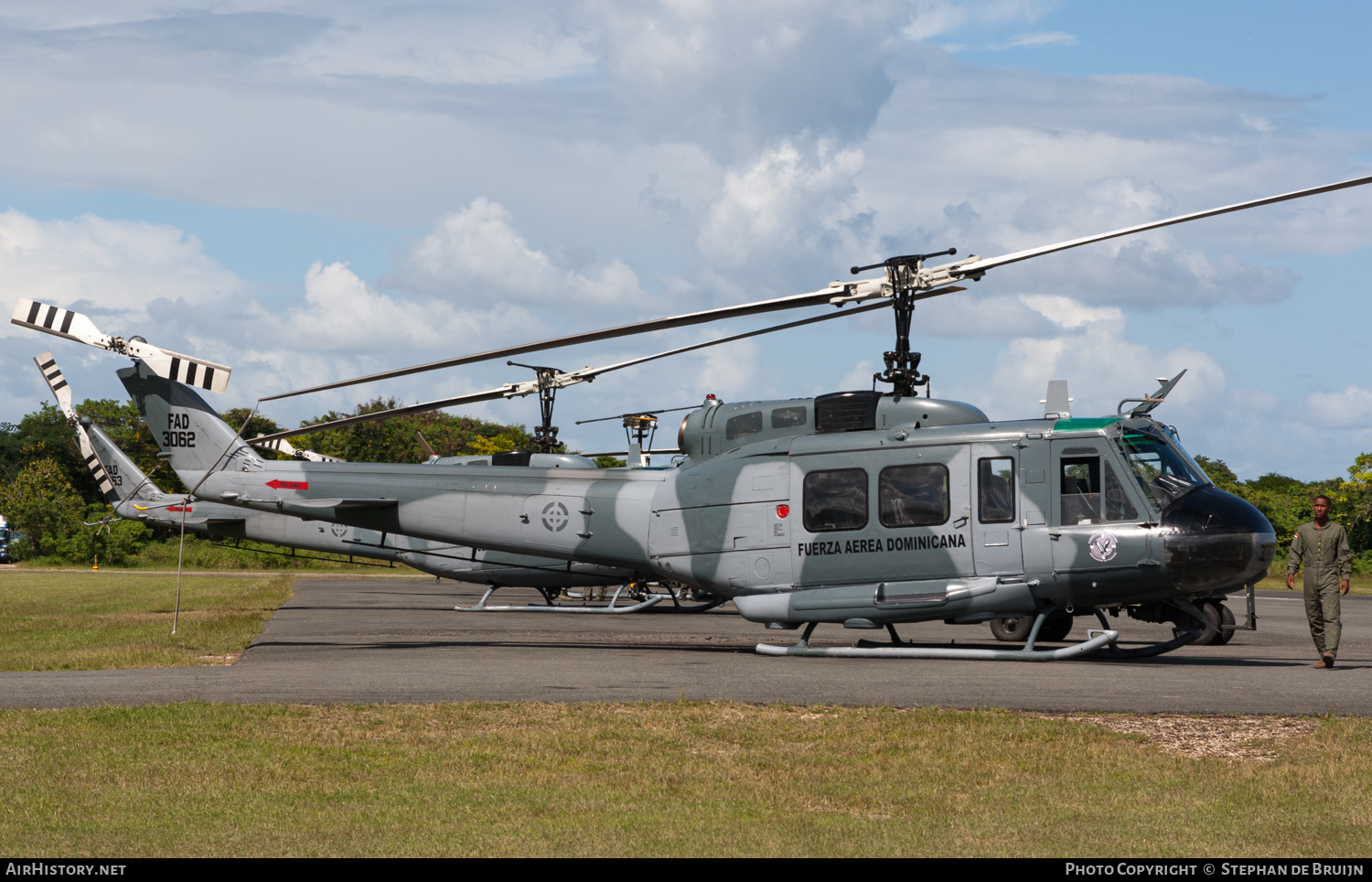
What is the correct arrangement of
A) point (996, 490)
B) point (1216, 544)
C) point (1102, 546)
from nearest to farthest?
point (1216, 544)
point (1102, 546)
point (996, 490)

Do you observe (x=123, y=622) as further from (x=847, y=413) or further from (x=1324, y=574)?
(x=1324, y=574)

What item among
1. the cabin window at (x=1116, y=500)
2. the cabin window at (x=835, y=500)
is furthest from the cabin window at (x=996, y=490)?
the cabin window at (x=835, y=500)

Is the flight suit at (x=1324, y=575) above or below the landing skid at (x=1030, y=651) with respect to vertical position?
above

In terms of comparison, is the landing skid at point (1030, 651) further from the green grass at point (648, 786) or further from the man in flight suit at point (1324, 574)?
the green grass at point (648, 786)

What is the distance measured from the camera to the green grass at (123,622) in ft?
50.0

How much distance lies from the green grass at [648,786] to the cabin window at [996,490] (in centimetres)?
524

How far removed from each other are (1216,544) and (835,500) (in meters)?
4.59

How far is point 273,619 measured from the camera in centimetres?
2322

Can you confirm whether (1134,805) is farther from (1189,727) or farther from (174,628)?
(174,628)

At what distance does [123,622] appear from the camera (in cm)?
2200

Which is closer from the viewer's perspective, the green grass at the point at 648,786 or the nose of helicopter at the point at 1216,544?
the green grass at the point at 648,786

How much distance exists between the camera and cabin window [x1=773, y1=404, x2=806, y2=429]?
1648cm

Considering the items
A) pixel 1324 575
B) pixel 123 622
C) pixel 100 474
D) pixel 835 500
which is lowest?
pixel 123 622

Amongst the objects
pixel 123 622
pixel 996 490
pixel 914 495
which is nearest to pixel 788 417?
pixel 914 495
